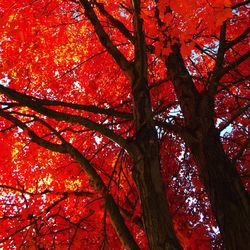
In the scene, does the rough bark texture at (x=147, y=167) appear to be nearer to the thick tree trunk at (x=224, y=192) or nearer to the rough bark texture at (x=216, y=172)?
the rough bark texture at (x=216, y=172)

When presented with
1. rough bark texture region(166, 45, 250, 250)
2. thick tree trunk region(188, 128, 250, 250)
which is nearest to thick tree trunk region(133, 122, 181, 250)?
rough bark texture region(166, 45, 250, 250)

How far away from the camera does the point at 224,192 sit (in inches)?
166

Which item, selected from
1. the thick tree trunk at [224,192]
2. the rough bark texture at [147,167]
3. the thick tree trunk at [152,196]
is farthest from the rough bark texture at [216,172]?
the thick tree trunk at [152,196]

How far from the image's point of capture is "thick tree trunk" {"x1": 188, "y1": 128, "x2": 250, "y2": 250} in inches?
156

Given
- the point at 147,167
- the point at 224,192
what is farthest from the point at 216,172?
the point at 147,167

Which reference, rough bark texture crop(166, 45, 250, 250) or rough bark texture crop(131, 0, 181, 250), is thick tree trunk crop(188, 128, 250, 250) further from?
rough bark texture crop(131, 0, 181, 250)

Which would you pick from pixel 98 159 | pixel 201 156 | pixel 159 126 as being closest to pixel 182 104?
pixel 159 126

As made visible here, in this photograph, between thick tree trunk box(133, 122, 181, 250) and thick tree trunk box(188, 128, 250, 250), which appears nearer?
thick tree trunk box(133, 122, 181, 250)

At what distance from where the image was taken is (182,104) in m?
5.20

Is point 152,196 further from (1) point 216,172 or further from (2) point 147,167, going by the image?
(1) point 216,172

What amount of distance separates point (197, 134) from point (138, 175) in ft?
5.64

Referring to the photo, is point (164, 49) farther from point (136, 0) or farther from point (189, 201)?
point (189, 201)

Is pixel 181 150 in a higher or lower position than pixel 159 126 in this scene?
higher

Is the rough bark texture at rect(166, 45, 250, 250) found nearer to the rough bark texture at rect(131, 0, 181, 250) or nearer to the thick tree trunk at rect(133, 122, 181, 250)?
the rough bark texture at rect(131, 0, 181, 250)
